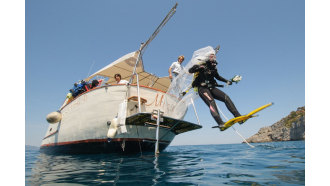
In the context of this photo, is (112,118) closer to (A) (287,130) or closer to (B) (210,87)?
(B) (210,87)

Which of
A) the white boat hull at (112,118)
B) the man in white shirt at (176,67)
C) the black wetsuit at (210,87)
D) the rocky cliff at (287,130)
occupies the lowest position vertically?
the rocky cliff at (287,130)

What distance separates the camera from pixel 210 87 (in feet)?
12.1

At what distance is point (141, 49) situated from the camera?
743 cm

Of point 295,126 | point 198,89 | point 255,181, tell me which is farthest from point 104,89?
point 295,126

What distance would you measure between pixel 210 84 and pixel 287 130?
2788 inches

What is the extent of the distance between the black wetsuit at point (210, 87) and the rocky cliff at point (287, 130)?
211 feet

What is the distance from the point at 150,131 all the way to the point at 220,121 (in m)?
3.62

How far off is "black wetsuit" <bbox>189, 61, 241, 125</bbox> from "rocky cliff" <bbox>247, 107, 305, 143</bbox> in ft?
211

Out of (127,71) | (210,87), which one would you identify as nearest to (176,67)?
(210,87)

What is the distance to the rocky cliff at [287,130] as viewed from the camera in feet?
176

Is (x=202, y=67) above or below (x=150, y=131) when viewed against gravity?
above

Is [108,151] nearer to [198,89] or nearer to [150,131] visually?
[150,131]

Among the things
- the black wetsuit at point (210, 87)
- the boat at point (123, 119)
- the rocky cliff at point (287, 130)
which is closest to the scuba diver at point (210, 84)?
the black wetsuit at point (210, 87)

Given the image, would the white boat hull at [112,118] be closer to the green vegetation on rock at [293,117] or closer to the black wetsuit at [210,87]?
the black wetsuit at [210,87]
